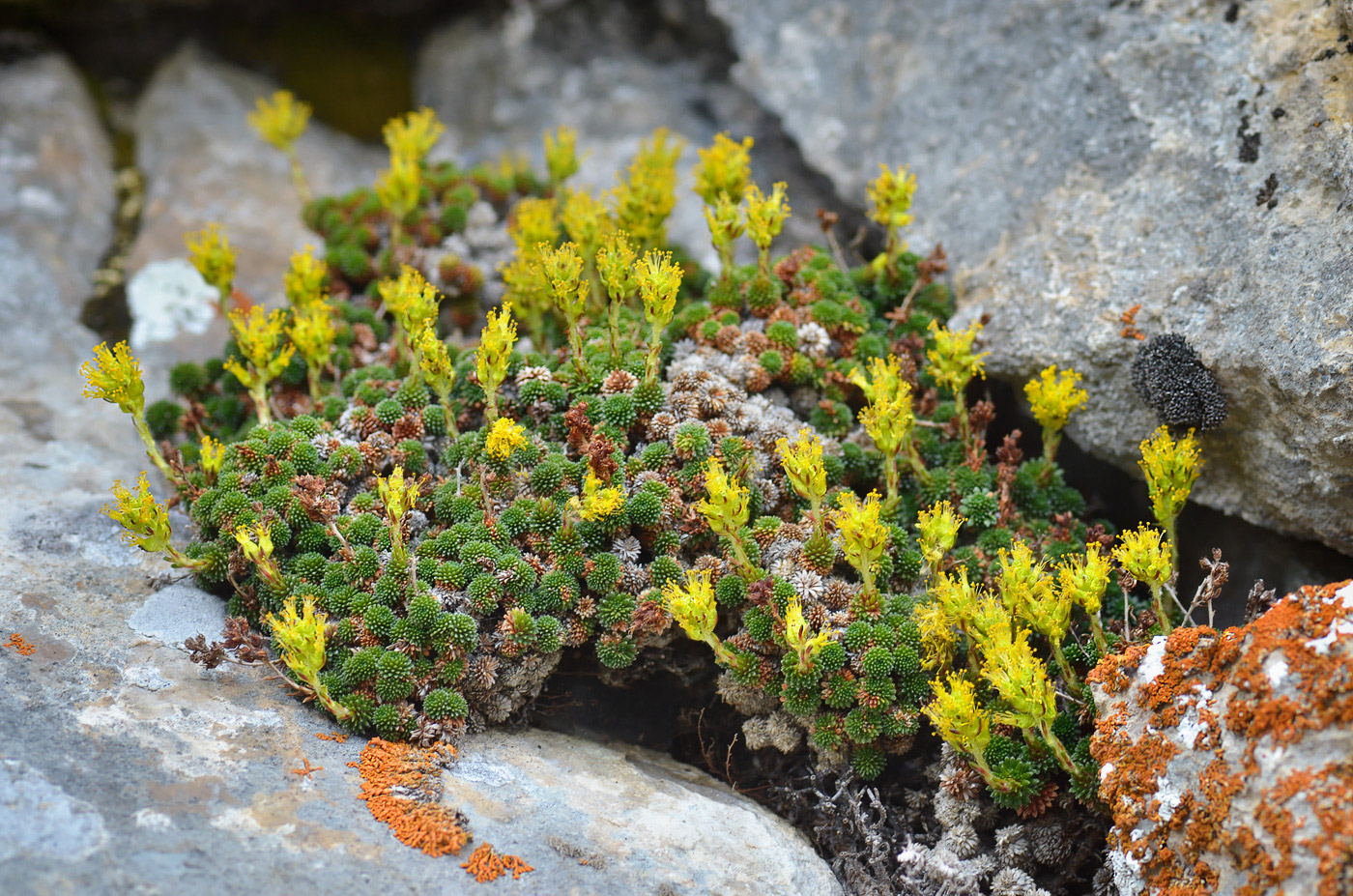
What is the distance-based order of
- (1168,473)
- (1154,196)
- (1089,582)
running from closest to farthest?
(1089,582)
(1168,473)
(1154,196)

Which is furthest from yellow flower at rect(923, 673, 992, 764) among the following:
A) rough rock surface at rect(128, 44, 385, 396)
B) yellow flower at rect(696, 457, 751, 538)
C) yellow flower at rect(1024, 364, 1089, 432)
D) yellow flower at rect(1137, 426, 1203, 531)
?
rough rock surface at rect(128, 44, 385, 396)

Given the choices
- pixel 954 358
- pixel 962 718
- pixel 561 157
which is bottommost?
pixel 962 718

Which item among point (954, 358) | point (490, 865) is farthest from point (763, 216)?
point (490, 865)

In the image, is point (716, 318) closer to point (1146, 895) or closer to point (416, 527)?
point (416, 527)

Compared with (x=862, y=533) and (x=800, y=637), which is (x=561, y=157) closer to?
(x=862, y=533)

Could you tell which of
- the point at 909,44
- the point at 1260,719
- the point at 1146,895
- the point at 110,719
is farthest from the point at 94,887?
the point at 909,44

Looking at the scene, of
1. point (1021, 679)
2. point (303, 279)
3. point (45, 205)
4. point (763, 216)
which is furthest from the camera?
point (45, 205)
